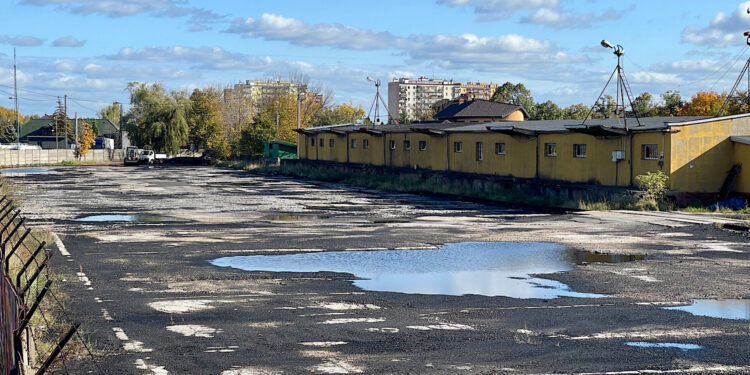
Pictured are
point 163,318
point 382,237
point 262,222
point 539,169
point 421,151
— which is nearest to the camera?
point 163,318

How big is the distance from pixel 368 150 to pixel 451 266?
137 feet

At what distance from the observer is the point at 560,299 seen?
12430 millimetres

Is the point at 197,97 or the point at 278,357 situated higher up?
the point at 197,97

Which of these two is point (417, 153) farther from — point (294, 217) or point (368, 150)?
point (294, 217)

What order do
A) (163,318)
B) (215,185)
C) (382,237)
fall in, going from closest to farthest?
(163,318), (382,237), (215,185)

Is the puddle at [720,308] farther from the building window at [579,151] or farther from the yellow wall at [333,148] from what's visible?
the yellow wall at [333,148]

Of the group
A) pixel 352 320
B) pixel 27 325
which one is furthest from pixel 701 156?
pixel 27 325

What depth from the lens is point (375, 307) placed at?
11758 millimetres

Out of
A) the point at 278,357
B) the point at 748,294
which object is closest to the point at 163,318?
the point at 278,357

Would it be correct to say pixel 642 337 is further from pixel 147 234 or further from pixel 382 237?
pixel 147 234

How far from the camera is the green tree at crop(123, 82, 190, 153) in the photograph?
9944 cm

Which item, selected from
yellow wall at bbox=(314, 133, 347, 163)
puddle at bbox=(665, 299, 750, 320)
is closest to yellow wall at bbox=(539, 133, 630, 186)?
puddle at bbox=(665, 299, 750, 320)

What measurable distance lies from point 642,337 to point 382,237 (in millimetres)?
11407

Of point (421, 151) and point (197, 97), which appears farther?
point (197, 97)
